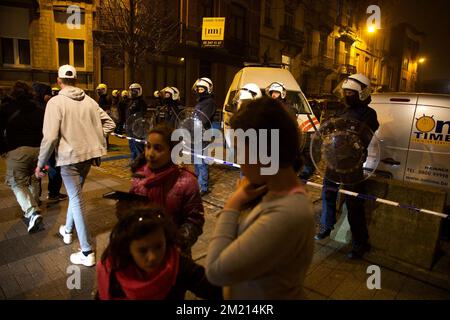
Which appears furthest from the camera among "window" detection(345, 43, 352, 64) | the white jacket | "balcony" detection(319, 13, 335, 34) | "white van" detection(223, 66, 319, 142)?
"window" detection(345, 43, 352, 64)

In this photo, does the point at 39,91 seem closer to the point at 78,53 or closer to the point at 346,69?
the point at 78,53

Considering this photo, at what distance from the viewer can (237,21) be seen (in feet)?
86.8

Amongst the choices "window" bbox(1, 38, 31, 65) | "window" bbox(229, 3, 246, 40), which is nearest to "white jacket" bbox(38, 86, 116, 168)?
"window" bbox(1, 38, 31, 65)

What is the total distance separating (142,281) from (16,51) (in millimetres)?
18651

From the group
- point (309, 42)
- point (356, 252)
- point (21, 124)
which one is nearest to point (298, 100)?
point (356, 252)

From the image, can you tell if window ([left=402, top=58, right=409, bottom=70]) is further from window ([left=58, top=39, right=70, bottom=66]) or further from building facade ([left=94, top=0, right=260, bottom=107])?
window ([left=58, top=39, right=70, bottom=66])

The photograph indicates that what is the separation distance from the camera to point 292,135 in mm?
1353

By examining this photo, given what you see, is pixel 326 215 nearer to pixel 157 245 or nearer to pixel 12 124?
pixel 157 245

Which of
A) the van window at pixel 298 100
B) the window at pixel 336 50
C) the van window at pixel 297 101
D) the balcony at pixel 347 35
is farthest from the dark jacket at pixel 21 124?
the balcony at pixel 347 35

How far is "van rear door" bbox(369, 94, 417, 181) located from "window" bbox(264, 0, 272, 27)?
2555cm

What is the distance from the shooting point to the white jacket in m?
3.62

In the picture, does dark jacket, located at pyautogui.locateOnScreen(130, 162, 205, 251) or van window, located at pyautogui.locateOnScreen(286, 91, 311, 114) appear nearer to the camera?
dark jacket, located at pyautogui.locateOnScreen(130, 162, 205, 251)

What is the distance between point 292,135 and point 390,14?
174 ft

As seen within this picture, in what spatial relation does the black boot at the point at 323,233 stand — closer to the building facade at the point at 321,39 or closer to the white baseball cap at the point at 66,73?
the white baseball cap at the point at 66,73
